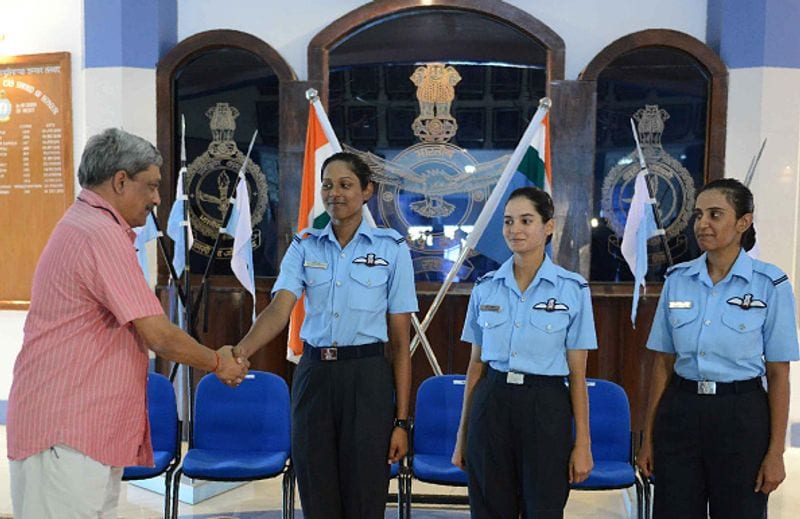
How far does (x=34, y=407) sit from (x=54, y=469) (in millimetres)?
156

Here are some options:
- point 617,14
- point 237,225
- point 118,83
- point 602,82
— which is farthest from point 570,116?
point 118,83

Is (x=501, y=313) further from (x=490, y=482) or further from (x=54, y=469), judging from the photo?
(x=54, y=469)

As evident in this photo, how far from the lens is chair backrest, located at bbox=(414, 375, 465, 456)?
3195 mm

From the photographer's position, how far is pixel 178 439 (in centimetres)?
316

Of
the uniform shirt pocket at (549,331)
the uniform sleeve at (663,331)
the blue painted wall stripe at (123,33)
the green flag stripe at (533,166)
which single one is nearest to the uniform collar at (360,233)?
the uniform shirt pocket at (549,331)

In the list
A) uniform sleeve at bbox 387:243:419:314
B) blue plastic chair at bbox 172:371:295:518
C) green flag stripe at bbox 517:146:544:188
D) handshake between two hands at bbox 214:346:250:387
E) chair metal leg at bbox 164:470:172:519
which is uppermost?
green flag stripe at bbox 517:146:544:188

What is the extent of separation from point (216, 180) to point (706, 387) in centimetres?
341

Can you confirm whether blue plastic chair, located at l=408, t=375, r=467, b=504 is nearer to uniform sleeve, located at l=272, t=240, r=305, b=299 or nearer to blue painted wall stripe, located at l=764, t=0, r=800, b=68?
uniform sleeve, located at l=272, t=240, r=305, b=299

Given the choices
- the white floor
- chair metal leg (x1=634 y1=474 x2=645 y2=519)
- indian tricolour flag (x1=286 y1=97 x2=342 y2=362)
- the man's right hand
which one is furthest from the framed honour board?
the man's right hand

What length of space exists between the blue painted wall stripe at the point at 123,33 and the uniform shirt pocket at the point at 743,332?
3.82 metres

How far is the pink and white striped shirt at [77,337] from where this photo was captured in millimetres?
1790

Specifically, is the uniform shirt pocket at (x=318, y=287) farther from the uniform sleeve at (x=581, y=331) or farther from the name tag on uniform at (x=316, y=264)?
the uniform sleeve at (x=581, y=331)

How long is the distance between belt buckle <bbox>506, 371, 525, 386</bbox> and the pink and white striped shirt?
40.9 inches

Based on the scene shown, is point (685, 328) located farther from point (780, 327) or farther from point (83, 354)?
point (83, 354)
